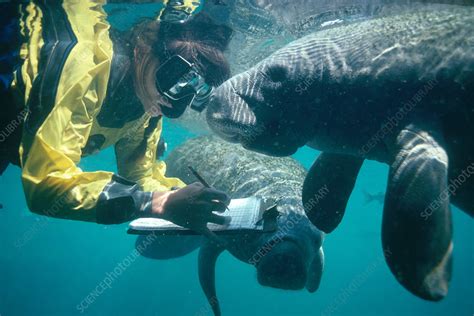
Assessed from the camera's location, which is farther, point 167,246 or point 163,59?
point 167,246

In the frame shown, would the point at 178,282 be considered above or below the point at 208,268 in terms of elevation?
below

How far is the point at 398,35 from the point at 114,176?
2739 millimetres

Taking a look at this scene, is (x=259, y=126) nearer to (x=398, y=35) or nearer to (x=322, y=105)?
(x=322, y=105)

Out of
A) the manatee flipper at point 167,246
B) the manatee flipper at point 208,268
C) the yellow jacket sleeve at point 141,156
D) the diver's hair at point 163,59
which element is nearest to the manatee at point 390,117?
the diver's hair at point 163,59

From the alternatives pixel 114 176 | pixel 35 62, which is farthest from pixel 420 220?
pixel 35 62

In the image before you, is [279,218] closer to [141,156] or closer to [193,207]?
[193,207]

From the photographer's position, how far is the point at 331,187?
2977 mm

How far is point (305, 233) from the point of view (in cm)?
488

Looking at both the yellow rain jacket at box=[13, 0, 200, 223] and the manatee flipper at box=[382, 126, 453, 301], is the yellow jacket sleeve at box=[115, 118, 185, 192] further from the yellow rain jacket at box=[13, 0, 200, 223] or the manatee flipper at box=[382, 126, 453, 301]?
the manatee flipper at box=[382, 126, 453, 301]

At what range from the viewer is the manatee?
1.61m

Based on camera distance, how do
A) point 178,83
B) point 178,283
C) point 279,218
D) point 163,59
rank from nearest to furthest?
point 178,83
point 163,59
point 279,218
point 178,283

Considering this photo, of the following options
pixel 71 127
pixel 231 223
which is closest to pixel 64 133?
pixel 71 127

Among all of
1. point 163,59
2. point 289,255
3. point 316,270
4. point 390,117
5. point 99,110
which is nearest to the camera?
point 390,117

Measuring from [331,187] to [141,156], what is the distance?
161 inches
